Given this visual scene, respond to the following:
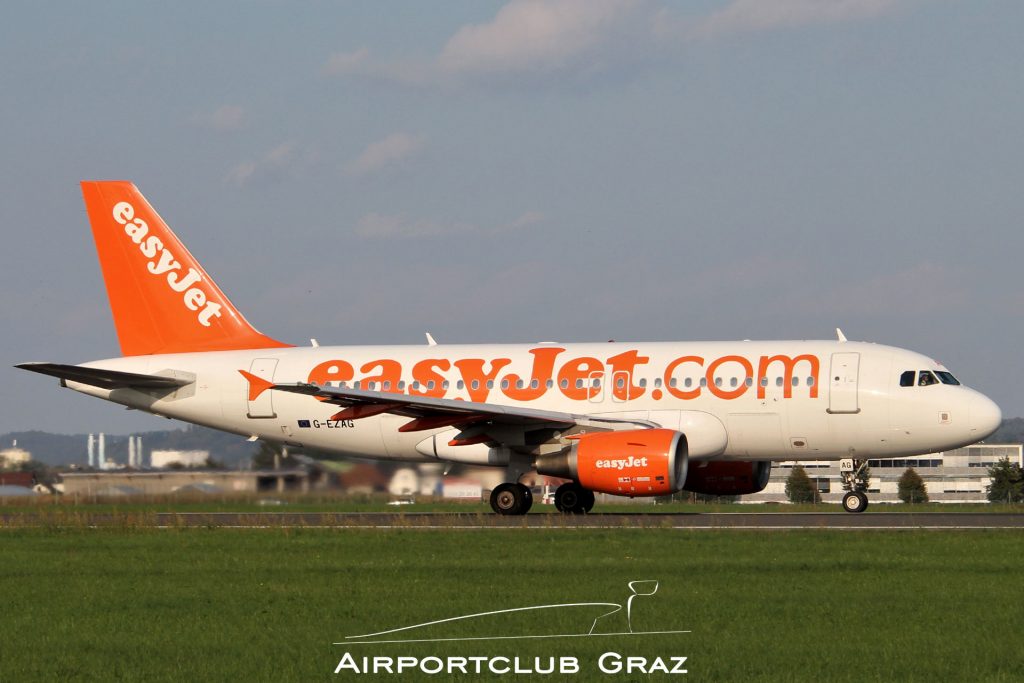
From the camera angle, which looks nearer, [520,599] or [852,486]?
[520,599]

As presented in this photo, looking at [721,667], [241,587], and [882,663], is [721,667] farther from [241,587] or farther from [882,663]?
[241,587]

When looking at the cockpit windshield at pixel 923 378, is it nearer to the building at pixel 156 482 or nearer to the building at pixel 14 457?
the building at pixel 156 482

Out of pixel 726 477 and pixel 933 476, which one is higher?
pixel 726 477

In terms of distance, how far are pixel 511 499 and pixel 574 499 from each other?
7.08 ft

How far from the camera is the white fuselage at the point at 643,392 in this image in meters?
30.8

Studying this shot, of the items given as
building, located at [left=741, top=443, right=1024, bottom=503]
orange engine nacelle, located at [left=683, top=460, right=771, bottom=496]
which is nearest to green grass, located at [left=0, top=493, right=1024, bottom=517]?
orange engine nacelle, located at [left=683, top=460, right=771, bottom=496]

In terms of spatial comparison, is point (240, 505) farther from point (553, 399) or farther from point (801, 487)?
point (801, 487)

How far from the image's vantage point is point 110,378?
116 feet

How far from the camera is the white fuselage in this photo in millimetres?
30844

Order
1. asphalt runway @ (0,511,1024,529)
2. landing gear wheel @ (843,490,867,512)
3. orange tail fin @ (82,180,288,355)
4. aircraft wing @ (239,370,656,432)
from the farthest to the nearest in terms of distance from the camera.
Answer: orange tail fin @ (82,180,288,355) < landing gear wheel @ (843,490,867,512) < aircraft wing @ (239,370,656,432) < asphalt runway @ (0,511,1024,529)

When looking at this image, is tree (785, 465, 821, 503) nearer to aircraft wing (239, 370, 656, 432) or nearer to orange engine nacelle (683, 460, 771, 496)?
orange engine nacelle (683, 460, 771, 496)

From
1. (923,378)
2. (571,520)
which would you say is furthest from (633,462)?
(923,378)

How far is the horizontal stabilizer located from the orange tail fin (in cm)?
135

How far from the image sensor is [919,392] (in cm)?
3086
